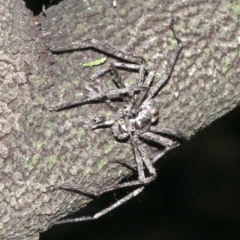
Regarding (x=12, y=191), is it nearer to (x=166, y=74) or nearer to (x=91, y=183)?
(x=91, y=183)

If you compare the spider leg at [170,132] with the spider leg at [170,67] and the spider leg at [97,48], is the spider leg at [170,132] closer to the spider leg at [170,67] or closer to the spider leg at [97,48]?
the spider leg at [170,67]

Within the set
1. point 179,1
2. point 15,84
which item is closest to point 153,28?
point 179,1

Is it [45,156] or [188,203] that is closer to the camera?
[45,156]

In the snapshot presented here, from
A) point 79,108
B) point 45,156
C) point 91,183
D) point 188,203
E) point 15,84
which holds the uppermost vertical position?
point 15,84

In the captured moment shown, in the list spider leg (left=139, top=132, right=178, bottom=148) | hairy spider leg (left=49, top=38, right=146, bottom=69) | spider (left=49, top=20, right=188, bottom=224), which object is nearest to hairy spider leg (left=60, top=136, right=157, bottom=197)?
spider (left=49, top=20, right=188, bottom=224)

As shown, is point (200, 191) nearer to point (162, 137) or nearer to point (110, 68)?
point (162, 137)
